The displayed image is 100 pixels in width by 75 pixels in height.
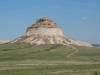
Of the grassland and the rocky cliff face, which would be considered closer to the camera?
the grassland

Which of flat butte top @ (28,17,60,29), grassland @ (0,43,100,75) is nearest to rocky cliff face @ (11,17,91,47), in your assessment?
flat butte top @ (28,17,60,29)

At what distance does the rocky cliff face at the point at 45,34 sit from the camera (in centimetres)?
15741

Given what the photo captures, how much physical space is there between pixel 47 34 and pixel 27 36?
14654mm

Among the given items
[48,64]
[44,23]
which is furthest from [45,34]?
[48,64]

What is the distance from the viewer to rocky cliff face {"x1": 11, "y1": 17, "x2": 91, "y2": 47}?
157m

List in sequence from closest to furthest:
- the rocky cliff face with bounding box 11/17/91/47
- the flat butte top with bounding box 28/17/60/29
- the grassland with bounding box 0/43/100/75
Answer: the grassland with bounding box 0/43/100/75 → the rocky cliff face with bounding box 11/17/91/47 → the flat butte top with bounding box 28/17/60/29

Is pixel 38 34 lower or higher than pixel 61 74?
higher

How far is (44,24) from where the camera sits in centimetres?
17438

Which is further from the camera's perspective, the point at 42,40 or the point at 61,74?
the point at 42,40

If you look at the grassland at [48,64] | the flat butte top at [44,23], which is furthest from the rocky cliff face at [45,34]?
the grassland at [48,64]

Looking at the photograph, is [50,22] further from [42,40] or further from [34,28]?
[42,40]

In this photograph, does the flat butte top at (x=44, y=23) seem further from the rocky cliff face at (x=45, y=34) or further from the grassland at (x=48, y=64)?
the grassland at (x=48, y=64)

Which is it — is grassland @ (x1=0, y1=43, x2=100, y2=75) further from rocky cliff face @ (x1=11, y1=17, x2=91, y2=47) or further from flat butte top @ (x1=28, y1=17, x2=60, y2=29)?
flat butte top @ (x1=28, y1=17, x2=60, y2=29)

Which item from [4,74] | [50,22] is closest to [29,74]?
[4,74]
